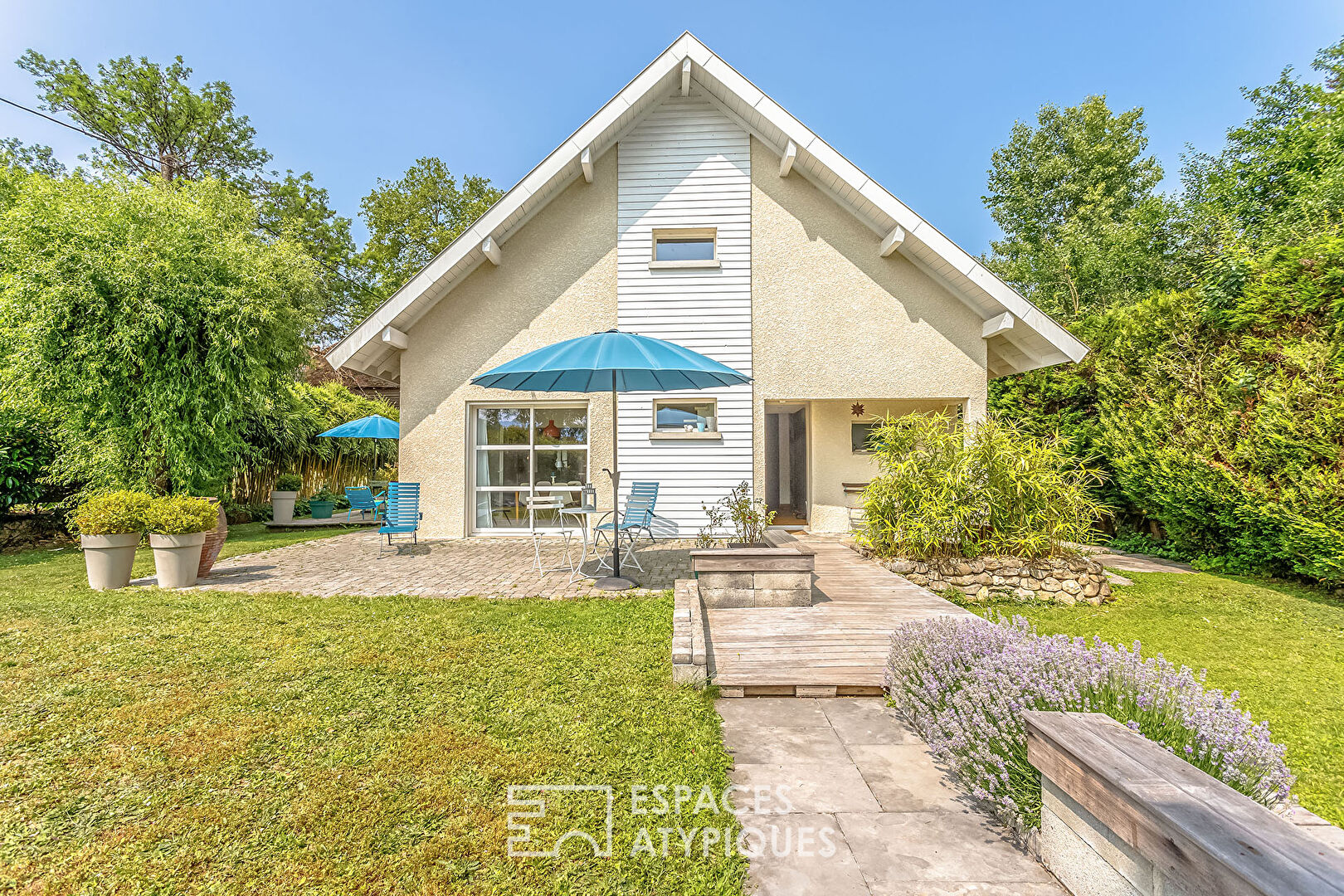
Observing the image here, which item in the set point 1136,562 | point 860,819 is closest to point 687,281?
point 1136,562

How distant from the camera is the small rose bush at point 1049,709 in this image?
1.98m

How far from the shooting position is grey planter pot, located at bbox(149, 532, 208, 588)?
6.23 metres

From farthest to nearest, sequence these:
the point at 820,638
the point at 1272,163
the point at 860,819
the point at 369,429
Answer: the point at 1272,163 → the point at 369,429 → the point at 820,638 → the point at 860,819

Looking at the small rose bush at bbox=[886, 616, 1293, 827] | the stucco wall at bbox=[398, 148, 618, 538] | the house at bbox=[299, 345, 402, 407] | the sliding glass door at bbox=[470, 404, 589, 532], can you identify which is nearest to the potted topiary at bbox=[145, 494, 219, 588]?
the stucco wall at bbox=[398, 148, 618, 538]

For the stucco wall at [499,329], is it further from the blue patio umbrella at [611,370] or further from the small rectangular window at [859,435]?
the small rectangular window at [859,435]

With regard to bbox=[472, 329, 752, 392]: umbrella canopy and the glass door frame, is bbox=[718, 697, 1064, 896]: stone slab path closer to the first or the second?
bbox=[472, 329, 752, 392]: umbrella canopy

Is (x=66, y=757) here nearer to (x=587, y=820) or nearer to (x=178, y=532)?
(x=587, y=820)

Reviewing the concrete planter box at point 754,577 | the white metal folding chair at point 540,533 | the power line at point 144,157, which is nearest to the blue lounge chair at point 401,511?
the white metal folding chair at point 540,533

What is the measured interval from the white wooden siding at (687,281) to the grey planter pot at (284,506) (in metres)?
8.59

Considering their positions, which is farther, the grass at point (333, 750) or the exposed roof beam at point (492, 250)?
the exposed roof beam at point (492, 250)

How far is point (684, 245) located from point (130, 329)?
930cm

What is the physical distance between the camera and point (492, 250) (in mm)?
9180

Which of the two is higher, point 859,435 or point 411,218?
point 411,218

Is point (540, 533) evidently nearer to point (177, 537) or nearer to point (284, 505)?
point (177, 537)
